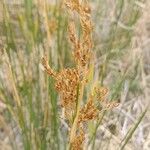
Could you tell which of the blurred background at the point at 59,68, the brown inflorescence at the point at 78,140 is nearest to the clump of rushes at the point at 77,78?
the brown inflorescence at the point at 78,140

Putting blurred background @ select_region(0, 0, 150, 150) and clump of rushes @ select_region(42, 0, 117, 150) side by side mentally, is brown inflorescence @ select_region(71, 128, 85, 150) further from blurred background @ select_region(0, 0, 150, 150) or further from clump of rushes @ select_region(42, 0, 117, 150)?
blurred background @ select_region(0, 0, 150, 150)

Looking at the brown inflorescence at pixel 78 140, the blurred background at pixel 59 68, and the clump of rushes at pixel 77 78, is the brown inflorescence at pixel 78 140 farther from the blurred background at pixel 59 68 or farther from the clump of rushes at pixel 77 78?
the blurred background at pixel 59 68

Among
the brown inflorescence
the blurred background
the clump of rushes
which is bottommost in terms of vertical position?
the blurred background

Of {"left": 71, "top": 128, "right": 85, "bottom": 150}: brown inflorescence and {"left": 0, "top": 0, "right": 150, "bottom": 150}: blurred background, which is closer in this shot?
{"left": 71, "top": 128, "right": 85, "bottom": 150}: brown inflorescence

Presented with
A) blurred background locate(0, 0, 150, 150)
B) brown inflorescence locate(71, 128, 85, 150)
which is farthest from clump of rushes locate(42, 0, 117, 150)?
blurred background locate(0, 0, 150, 150)

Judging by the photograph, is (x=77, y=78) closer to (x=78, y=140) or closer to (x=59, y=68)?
(x=78, y=140)

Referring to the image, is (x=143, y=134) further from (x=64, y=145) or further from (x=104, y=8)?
(x=104, y=8)
